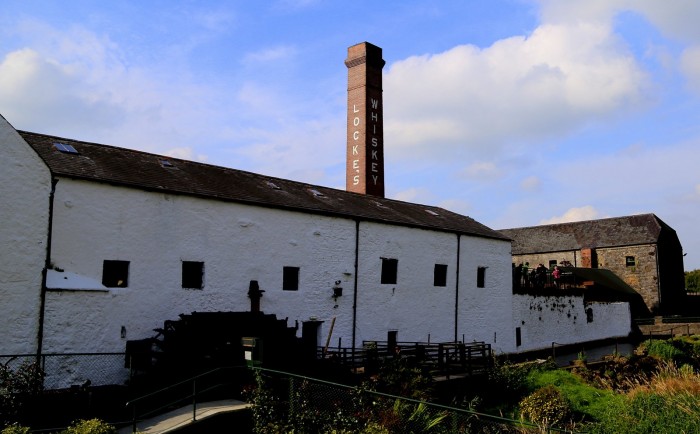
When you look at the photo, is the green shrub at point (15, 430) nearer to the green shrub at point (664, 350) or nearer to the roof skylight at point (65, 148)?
the roof skylight at point (65, 148)

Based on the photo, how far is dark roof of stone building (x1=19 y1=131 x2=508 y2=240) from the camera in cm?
1544

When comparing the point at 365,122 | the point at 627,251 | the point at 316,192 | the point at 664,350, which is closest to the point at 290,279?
the point at 316,192

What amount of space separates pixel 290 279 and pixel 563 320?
1890 centimetres

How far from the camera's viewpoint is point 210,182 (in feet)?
60.5

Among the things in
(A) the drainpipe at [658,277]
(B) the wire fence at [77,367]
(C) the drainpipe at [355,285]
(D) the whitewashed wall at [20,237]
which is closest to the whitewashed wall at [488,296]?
(C) the drainpipe at [355,285]

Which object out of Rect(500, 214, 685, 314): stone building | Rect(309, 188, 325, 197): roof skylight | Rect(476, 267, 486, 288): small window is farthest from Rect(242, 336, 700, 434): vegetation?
Rect(500, 214, 685, 314): stone building

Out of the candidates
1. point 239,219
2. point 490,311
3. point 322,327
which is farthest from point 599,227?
point 239,219

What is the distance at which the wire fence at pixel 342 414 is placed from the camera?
33.2ft

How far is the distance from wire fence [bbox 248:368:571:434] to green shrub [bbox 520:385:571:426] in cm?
397

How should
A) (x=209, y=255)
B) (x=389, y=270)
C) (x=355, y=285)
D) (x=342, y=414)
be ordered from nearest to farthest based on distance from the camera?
(x=342, y=414)
(x=209, y=255)
(x=355, y=285)
(x=389, y=270)

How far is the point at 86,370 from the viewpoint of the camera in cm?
1395

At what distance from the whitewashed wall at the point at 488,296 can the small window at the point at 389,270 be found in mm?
4188

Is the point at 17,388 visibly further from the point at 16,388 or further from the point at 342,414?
the point at 342,414

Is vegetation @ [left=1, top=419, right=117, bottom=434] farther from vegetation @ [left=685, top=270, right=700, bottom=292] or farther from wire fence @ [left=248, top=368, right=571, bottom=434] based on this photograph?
vegetation @ [left=685, top=270, right=700, bottom=292]
